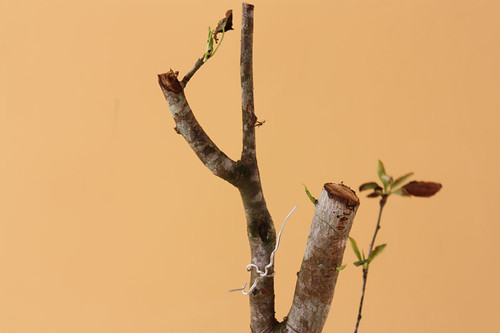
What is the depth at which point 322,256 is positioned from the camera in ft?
2.93

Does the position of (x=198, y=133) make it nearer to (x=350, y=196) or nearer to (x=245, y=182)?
(x=245, y=182)

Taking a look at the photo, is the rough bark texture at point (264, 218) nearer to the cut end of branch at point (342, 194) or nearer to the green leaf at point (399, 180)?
the cut end of branch at point (342, 194)

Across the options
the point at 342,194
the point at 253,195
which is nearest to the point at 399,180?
the point at 342,194

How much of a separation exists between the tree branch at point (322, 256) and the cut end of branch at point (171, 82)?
289 mm

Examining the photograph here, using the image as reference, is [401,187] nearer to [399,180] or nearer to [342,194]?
[399,180]

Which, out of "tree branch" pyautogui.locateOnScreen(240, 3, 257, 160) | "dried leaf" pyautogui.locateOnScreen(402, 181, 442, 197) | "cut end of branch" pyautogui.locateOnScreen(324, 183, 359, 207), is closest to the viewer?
"dried leaf" pyautogui.locateOnScreen(402, 181, 442, 197)

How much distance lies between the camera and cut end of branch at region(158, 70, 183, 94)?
2.91 feet

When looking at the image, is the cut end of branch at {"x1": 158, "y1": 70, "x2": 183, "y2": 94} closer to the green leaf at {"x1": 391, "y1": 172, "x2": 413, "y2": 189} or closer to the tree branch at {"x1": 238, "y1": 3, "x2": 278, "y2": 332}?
the tree branch at {"x1": 238, "y1": 3, "x2": 278, "y2": 332}

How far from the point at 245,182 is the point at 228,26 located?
267mm

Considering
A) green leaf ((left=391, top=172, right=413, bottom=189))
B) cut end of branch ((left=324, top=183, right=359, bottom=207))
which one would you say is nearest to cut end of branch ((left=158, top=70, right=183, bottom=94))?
cut end of branch ((left=324, top=183, right=359, bottom=207))

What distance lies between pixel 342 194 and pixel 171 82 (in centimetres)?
33

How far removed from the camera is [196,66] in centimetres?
91

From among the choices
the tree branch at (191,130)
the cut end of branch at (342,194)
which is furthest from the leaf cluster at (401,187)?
the tree branch at (191,130)

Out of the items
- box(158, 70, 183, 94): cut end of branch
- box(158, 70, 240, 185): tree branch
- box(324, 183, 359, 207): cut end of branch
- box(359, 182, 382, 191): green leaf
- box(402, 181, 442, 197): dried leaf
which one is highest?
box(158, 70, 183, 94): cut end of branch
